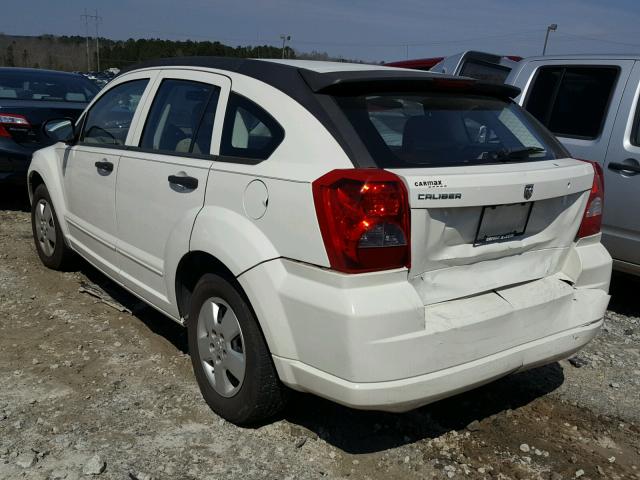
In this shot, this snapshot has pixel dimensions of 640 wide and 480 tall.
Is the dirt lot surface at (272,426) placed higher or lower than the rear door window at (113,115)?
lower

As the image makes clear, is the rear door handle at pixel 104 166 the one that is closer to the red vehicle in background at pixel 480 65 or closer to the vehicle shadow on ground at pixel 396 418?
the vehicle shadow on ground at pixel 396 418

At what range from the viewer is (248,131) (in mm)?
2887

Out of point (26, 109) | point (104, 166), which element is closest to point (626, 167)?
point (104, 166)

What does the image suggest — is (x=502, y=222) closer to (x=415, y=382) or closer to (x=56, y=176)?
(x=415, y=382)

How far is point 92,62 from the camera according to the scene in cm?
6372

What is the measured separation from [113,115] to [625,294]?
4430 millimetres

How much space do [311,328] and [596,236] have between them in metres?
1.65

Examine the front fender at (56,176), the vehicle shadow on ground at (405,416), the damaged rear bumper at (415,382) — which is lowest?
the vehicle shadow on ground at (405,416)

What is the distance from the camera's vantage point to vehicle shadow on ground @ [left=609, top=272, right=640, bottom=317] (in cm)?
504

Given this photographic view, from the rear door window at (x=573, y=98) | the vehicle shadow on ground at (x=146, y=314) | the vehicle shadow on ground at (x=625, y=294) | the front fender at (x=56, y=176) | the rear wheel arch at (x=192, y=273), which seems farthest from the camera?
the vehicle shadow on ground at (x=625, y=294)

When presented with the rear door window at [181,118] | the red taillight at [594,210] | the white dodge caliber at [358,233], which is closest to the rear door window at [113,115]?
the rear door window at [181,118]

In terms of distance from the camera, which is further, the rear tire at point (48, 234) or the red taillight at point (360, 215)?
the rear tire at point (48, 234)

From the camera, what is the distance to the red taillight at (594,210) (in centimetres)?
307

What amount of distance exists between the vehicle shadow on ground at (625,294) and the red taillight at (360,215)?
338cm
